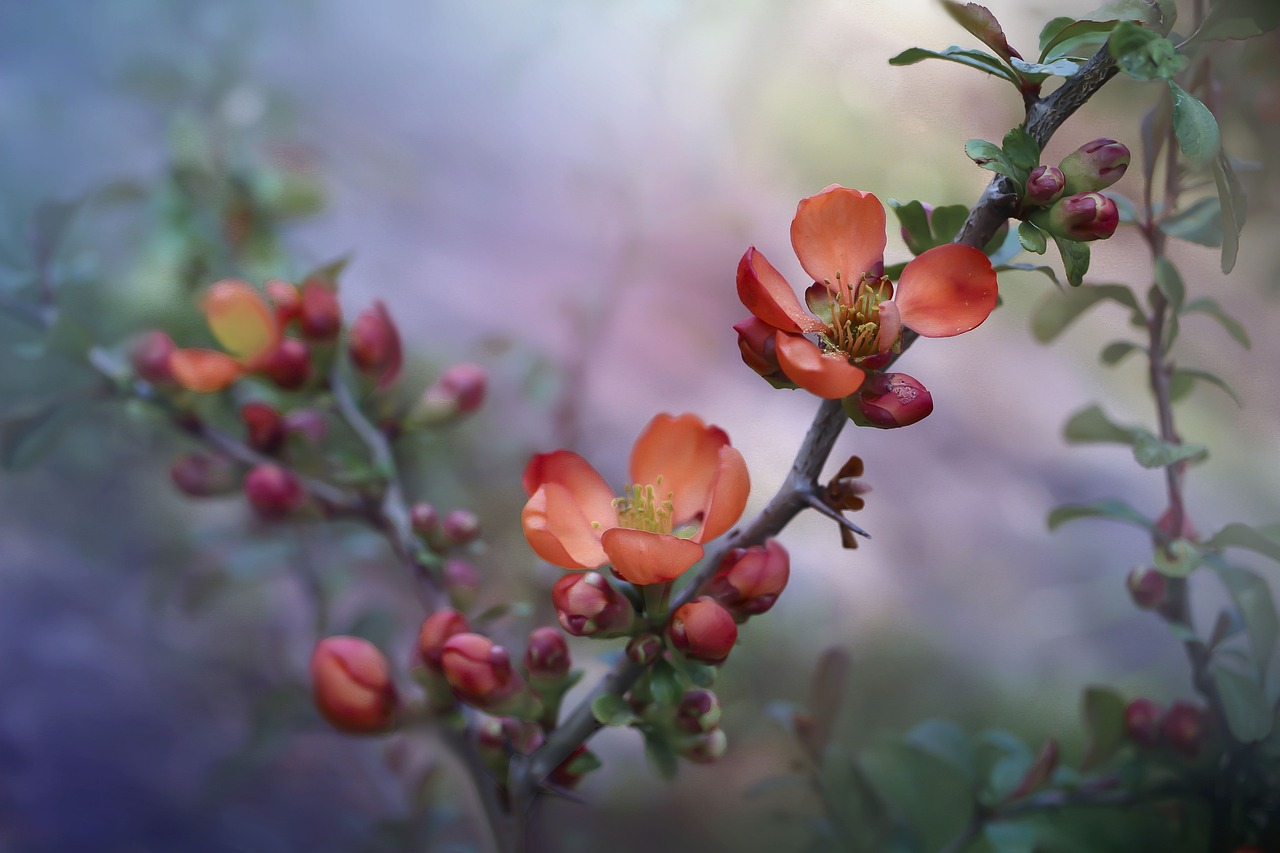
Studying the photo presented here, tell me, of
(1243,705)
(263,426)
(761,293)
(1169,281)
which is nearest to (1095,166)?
(761,293)

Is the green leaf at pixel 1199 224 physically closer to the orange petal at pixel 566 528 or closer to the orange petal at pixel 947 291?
the orange petal at pixel 947 291

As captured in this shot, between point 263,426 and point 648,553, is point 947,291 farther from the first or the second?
point 263,426

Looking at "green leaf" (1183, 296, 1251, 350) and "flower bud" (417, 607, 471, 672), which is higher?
"green leaf" (1183, 296, 1251, 350)

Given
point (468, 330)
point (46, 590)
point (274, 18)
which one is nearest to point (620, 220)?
point (468, 330)

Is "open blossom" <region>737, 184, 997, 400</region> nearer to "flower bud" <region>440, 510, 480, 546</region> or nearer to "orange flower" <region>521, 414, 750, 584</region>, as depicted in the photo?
"orange flower" <region>521, 414, 750, 584</region>

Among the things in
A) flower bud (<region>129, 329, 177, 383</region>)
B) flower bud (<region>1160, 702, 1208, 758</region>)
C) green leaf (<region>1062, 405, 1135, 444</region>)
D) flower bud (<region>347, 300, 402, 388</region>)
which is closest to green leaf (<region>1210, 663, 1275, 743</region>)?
flower bud (<region>1160, 702, 1208, 758</region>)
